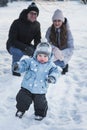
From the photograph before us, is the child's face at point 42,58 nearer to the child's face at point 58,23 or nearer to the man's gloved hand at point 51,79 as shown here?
the man's gloved hand at point 51,79

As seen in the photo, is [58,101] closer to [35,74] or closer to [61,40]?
[35,74]

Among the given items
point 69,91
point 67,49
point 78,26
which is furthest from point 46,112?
point 78,26

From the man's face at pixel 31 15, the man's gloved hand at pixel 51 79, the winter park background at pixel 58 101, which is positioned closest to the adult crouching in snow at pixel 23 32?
the man's face at pixel 31 15

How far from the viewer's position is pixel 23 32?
7488 millimetres

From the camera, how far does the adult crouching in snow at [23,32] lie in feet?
24.0

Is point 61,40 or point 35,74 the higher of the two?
point 35,74

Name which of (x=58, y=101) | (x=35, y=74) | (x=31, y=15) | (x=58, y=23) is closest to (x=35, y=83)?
(x=35, y=74)

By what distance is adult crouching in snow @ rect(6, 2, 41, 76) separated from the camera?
7320mm

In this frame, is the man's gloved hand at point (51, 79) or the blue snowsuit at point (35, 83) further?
the blue snowsuit at point (35, 83)

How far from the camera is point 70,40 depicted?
25.2 feet

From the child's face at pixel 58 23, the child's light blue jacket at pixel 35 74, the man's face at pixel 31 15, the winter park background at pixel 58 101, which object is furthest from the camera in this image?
the child's face at pixel 58 23

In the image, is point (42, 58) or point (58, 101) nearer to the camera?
point (42, 58)

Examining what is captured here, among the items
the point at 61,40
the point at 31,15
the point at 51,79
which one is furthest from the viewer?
the point at 61,40

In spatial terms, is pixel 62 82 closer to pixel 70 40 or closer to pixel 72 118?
pixel 70 40
